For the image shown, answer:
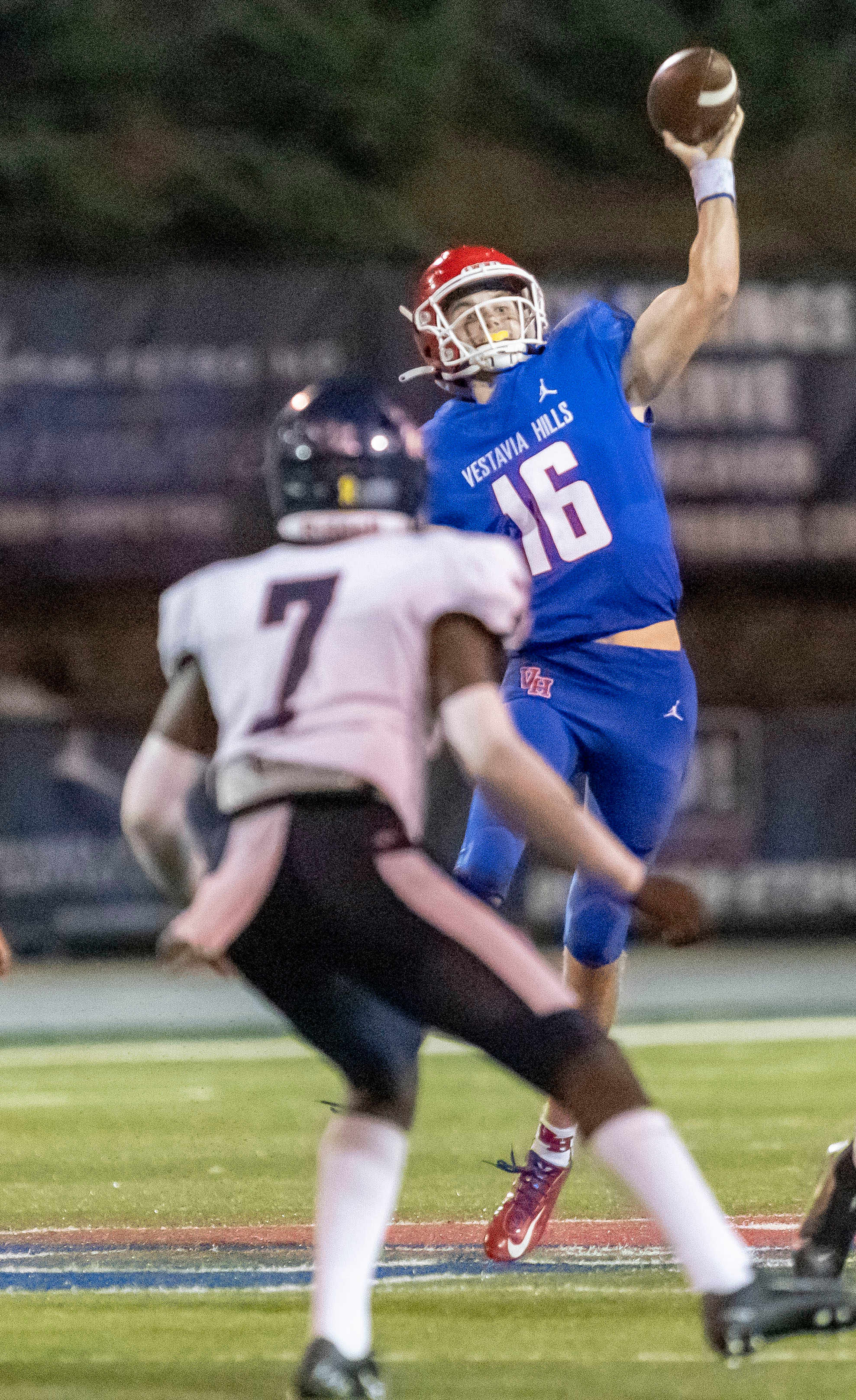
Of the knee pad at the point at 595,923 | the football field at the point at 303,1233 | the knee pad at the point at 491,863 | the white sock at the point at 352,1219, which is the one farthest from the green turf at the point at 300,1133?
the white sock at the point at 352,1219

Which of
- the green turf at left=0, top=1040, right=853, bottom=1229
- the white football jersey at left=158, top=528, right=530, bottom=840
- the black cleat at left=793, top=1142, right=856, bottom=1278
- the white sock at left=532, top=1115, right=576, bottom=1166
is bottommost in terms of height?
the green turf at left=0, top=1040, right=853, bottom=1229

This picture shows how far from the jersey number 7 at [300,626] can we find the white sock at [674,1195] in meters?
0.75

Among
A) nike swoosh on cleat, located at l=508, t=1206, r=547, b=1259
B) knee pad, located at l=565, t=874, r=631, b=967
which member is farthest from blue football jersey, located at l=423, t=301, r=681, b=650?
nike swoosh on cleat, located at l=508, t=1206, r=547, b=1259

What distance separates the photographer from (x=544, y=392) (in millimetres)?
5211

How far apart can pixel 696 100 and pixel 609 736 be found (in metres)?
1.40

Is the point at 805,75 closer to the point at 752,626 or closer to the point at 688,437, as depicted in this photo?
the point at 752,626

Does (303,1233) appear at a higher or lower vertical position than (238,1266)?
lower

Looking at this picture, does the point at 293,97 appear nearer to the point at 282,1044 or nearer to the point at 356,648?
the point at 282,1044

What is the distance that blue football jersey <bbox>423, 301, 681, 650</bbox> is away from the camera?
512cm

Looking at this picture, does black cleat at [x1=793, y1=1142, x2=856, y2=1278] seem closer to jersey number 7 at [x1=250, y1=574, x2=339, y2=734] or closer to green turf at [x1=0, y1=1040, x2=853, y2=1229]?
green turf at [x1=0, y1=1040, x2=853, y2=1229]

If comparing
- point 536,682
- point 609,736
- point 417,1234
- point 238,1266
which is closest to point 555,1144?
point 417,1234

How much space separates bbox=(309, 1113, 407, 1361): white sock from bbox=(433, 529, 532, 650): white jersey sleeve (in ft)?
2.61

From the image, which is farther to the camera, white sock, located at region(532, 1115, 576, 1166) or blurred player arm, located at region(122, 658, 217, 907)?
white sock, located at region(532, 1115, 576, 1166)

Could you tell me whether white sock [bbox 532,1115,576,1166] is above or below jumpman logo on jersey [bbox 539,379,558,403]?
below
